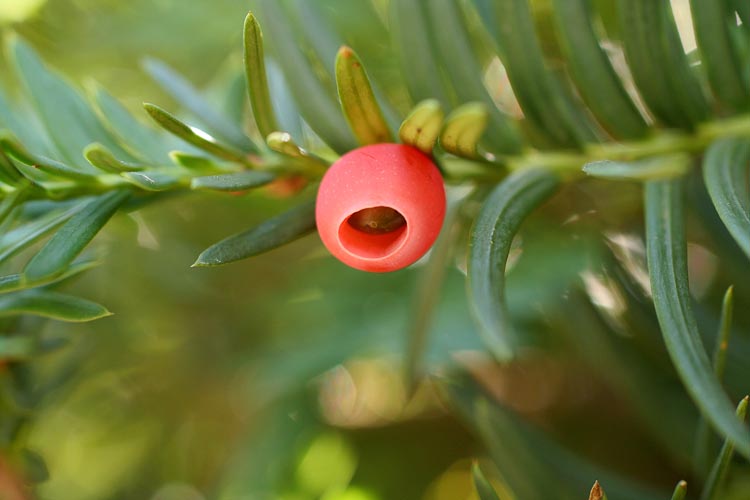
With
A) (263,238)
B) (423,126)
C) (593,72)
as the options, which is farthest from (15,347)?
(593,72)

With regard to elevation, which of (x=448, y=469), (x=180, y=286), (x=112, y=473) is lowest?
(x=448, y=469)

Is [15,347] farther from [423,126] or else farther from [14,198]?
[423,126]

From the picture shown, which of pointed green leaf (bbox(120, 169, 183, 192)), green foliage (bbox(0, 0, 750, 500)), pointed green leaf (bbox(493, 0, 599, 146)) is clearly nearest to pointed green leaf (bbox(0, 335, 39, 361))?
green foliage (bbox(0, 0, 750, 500))

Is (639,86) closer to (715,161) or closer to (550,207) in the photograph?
(715,161)

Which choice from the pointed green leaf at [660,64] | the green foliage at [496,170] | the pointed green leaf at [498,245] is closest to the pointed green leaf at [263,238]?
the green foliage at [496,170]

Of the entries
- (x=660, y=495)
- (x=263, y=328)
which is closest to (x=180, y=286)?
(x=263, y=328)

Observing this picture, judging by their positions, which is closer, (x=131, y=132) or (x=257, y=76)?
(x=257, y=76)
